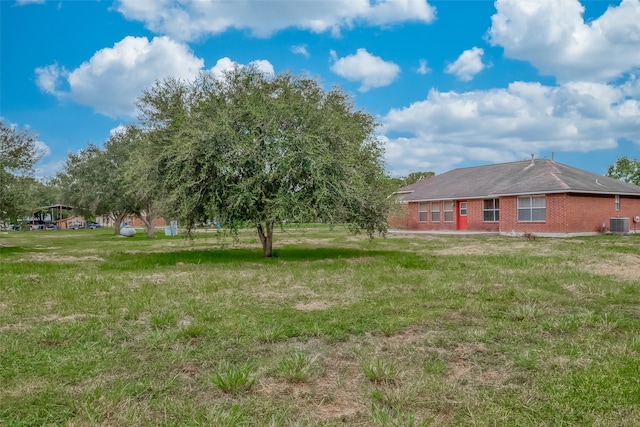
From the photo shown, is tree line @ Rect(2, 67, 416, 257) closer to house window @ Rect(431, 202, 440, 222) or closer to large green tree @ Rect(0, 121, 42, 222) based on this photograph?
large green tree @ Rect(0, 121, 42, 222)

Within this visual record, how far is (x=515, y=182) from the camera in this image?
90.0 ft

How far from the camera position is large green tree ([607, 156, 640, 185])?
5144 cm

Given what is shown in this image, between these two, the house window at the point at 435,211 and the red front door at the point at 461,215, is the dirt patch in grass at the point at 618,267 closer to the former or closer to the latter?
the red front door at the point at 461,215

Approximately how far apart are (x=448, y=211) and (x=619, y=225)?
9.95 metres

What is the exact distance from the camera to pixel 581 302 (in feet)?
22.4

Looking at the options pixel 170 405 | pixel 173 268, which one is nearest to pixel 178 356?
pixel 170 405

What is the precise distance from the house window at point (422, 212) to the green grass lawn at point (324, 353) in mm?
24628

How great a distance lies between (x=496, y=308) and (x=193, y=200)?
9.01 meters

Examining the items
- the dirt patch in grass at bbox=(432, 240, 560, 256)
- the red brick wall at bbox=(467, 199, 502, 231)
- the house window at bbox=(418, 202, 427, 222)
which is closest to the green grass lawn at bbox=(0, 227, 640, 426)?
the dirt patch in grass at bbox=(432, 240, 560, 256)

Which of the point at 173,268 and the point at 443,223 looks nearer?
the point at 173,268

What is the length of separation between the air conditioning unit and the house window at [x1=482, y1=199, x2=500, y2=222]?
235 inches

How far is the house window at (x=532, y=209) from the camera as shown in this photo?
2484cm

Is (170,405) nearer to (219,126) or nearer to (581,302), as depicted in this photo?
(581,302)

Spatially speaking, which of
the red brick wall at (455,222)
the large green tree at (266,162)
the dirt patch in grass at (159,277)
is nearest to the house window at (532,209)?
the red brick wall at (455,222)
